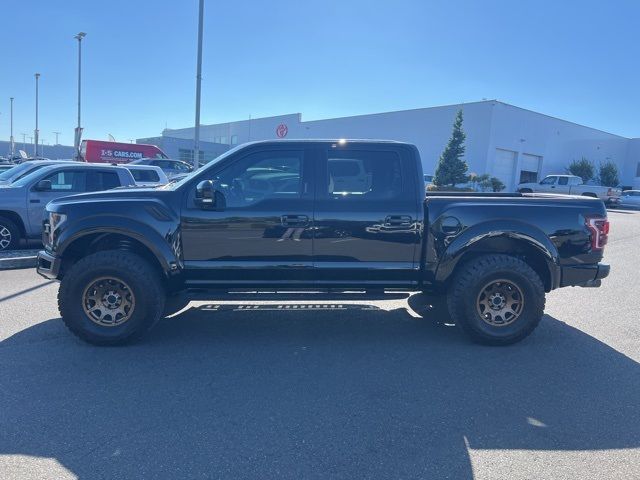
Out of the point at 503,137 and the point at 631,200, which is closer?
the point at 631,200

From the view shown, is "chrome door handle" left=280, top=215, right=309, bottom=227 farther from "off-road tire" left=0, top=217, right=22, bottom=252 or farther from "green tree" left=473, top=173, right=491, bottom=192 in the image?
"green tree" left=473, top=173, right=491, bottom=192

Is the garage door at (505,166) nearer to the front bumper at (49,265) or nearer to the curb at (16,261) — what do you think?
the curb at (16,261)

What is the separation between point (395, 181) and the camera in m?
4.87

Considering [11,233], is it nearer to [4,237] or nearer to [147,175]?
[4,237]

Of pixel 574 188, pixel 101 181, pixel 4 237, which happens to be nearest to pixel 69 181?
pixel 101 181

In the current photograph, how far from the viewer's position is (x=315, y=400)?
3.66 meters

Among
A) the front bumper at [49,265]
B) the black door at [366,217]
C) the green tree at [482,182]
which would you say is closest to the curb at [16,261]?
the front bumper at [49,265]

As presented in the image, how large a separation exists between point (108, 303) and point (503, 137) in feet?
120

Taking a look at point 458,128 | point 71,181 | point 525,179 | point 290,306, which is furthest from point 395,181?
point 525,179

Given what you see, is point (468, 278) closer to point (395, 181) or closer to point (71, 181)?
point (395, 181)

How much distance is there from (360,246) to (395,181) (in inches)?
29.5

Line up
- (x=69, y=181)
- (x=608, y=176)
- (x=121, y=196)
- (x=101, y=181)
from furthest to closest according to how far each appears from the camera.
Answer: (x=608, y=176), (x=101, y=181), (x=69, y=181), (x=121, y=196)

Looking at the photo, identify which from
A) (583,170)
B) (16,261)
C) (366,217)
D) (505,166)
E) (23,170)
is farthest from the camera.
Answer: (583,170)

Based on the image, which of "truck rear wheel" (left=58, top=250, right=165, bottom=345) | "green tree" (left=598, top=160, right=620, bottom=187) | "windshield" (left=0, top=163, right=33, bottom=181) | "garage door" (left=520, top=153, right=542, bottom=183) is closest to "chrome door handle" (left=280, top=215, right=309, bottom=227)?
"truck rear wheel" (left=58, top=250, right=165, bottom=345)
